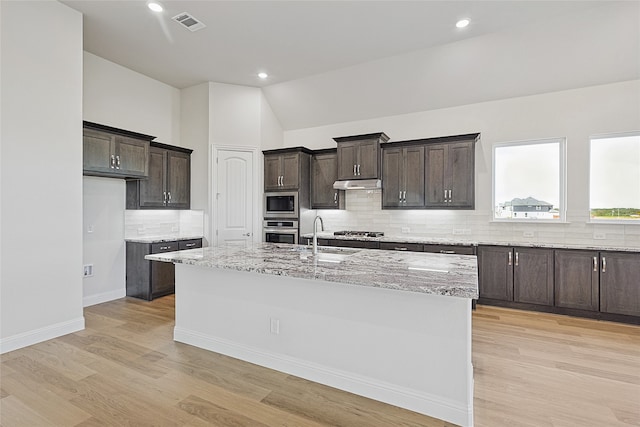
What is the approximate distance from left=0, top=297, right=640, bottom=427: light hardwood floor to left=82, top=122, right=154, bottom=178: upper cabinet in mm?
2038

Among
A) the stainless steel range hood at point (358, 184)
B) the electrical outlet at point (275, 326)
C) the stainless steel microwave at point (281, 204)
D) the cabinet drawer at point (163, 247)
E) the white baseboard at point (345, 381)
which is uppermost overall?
the stainless steel range hood at point (358, 184)

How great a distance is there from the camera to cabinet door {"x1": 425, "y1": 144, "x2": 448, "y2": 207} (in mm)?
4750

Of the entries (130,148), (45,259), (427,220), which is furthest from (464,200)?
(45,259)

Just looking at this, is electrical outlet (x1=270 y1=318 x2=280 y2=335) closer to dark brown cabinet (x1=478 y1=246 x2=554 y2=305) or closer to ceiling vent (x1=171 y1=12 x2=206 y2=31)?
dark brown cabinet (x1=478 y1=246 x2=554 y2=305)

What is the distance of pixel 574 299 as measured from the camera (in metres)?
3.94

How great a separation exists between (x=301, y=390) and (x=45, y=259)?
295cm

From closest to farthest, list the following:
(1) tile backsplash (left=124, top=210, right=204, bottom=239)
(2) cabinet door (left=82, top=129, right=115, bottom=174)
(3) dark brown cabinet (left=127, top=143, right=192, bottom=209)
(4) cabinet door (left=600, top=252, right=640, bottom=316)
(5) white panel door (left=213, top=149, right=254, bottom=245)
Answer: (4) cabinet door (left=600, top=252, right=640, bottom=316) → (2) cabinet door (left=82, top=129, right=115, bottom=174) → (3) dark brown cabinet (left=127, top=143, right=192, bottom=209) → (1) tile backsplash (left=124, top=210, right=204, bottom=239) → (5) white panel door (left=213, top=149, right=254, bottom=245)

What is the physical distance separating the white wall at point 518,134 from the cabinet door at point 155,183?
3.13 metres

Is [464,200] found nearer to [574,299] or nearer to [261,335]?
[574,299]

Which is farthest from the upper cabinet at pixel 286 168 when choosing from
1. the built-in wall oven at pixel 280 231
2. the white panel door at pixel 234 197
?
the built-in wall oven at pixel 280 231

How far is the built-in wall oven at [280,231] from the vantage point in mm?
5488

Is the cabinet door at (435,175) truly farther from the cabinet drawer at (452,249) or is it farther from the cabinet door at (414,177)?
the cabinet drawer at (452,249)

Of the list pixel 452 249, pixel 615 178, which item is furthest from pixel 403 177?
pixel 615 178

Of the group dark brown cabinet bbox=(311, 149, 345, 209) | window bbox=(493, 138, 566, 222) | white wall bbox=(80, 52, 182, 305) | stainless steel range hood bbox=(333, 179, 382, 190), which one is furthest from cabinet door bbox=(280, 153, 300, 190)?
window bbox=(493, 138, 566, 222)
